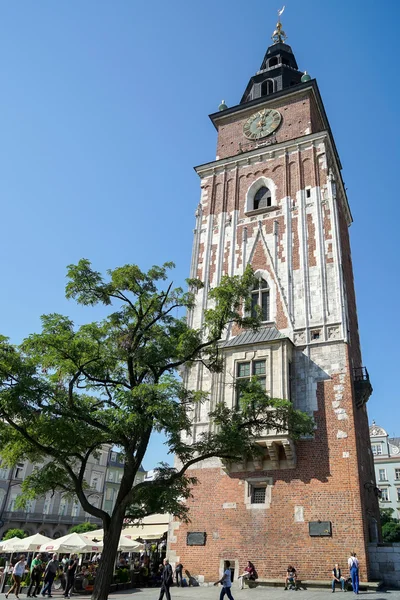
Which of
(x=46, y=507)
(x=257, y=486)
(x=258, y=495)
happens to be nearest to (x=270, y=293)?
(x=257, y=486)

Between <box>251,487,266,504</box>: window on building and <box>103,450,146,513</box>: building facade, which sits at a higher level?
<box>103,450,146,513</box>: building facade

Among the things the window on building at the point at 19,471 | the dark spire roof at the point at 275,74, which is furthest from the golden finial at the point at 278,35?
the window on building at the point at 19,471

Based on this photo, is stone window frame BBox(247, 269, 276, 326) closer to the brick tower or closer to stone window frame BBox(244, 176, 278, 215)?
the brick tower

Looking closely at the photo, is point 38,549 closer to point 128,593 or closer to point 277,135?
point 128,593

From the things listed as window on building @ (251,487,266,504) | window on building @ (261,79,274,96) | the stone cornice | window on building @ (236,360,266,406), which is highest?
window on building @ (261,79,274,96)

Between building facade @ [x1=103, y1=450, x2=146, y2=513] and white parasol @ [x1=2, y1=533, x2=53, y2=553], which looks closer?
white parasol @ [x1=2, y1=533, x2=53, y2=553]

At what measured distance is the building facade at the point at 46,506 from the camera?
1900 inches

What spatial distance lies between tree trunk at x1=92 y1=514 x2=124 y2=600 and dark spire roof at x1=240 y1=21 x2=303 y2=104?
2905 cm

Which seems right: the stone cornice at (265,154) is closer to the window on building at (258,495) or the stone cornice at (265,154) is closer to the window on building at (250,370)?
the window on building at (250,370)

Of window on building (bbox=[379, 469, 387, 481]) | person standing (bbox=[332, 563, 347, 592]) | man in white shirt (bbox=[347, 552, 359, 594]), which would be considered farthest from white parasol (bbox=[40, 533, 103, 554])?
window on building (bbox=[379, 469, 387, 481])

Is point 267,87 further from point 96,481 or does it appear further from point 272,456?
point 96,481

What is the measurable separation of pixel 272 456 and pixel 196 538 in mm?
4690

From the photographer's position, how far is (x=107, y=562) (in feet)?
41.2

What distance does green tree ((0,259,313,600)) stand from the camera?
13.1m
